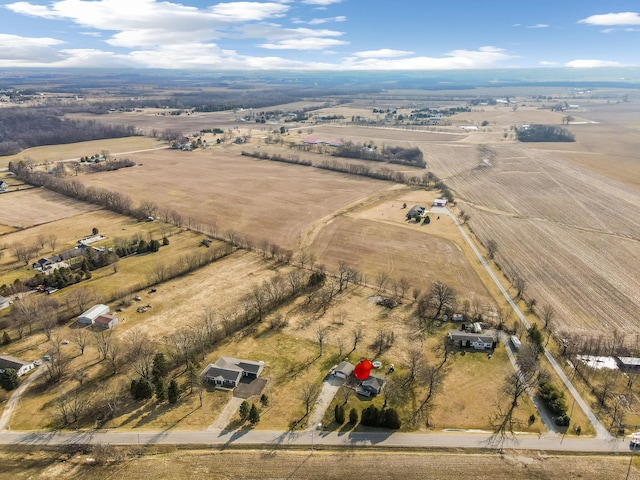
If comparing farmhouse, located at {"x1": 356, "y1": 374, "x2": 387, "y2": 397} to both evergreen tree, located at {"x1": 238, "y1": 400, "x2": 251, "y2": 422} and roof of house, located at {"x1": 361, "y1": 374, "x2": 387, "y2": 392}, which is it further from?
evergreen tree, located at {"x1": 238, "y1": 400, "x2": 251, "y2": 422}

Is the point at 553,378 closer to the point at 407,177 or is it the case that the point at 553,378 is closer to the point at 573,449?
the point at 573,449

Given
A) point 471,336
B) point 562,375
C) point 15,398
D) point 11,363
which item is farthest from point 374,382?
point 11,363

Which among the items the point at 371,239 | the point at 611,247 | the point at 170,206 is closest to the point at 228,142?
the point at 170,206

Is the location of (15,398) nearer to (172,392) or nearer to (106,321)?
(106,321)

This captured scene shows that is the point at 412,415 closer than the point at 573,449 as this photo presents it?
No

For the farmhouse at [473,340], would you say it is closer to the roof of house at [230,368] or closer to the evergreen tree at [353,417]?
the evergreen tree at [353,417]

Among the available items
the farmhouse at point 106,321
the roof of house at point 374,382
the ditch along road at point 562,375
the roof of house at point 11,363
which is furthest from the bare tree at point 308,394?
the roof of house at point 11,363
